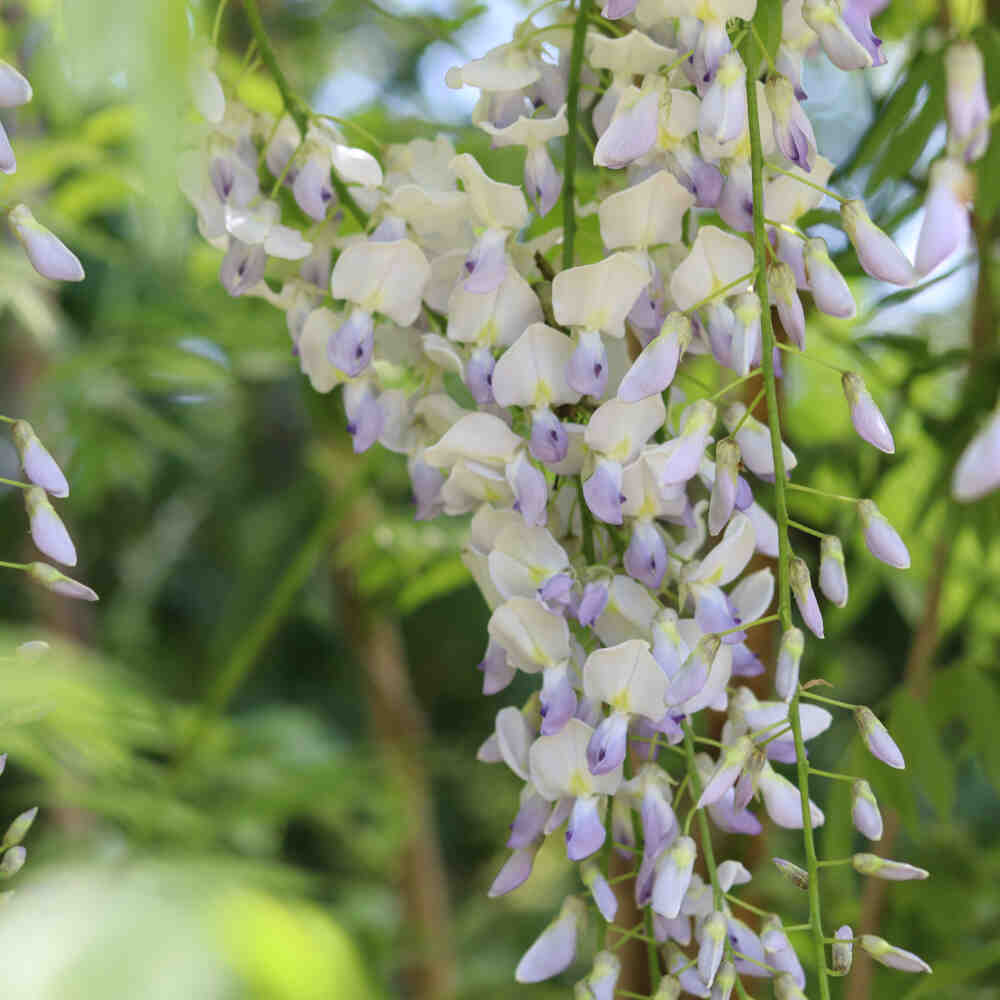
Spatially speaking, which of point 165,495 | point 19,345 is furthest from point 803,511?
point 165,495

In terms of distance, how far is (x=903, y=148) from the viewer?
1.63 ft

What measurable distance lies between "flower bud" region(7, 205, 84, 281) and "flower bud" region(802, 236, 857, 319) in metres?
0.21

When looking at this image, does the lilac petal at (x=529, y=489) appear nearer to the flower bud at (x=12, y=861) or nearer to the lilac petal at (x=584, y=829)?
the lilac petal at (x=584, y=829)

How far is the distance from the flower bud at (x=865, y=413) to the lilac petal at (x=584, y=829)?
0.13 m

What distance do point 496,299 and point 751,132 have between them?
88mm

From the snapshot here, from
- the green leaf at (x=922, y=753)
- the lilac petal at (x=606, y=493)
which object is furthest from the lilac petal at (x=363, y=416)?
the green leaf at (x=922, y=753)

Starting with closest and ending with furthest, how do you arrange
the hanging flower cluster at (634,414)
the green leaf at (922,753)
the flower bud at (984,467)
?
the flower bud at (984,467) → the hanging flower cluster at (634,414) → the green leaf at (922,753)

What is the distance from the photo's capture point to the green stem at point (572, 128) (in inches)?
14.2

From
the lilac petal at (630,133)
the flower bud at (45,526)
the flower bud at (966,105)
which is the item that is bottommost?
the flower bud at (45,526)

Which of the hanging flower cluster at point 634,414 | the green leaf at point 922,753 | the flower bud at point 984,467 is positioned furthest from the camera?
the green leaf at point 922,753

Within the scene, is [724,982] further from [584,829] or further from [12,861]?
[12,861]

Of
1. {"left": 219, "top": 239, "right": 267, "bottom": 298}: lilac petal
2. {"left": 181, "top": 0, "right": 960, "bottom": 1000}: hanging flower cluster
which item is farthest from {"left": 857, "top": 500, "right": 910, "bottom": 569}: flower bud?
{"left": 219, "top": 239, "right": 267, "bottom": 298}: lilac petal

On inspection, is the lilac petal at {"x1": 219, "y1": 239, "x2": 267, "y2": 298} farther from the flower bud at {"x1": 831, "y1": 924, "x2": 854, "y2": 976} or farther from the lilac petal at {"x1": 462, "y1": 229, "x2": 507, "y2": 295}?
the flower bud at {"x1": 831, "y1": 924, "x2": 854, "y2": 976}

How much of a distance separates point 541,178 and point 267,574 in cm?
92
